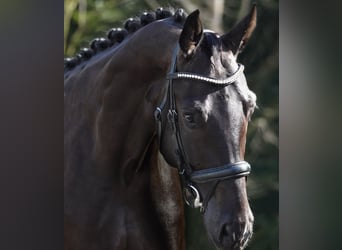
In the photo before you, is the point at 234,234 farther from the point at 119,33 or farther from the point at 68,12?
the point at 68,12

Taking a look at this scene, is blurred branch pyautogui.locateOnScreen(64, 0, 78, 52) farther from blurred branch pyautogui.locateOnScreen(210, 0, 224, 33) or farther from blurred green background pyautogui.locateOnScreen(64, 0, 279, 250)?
blurred branch pyautogui.locateOnScreen(210, 0, 224, 33)

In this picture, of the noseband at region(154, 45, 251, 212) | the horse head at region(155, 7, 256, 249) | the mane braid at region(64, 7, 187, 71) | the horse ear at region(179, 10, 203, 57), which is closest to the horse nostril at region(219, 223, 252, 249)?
the horse head at region(155, 7, 256, 249)

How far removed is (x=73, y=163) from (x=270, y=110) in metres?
1.01

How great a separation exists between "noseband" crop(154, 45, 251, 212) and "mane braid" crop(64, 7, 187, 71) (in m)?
0.28

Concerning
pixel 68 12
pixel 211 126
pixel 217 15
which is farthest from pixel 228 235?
pixel 68 12

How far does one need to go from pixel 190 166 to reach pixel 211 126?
7.2 inches

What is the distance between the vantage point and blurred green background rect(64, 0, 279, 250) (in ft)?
9.87

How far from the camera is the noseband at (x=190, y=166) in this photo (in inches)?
94.7

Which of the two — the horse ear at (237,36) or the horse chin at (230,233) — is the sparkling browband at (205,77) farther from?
the horse chin at (230,233)

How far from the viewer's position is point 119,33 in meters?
2.85

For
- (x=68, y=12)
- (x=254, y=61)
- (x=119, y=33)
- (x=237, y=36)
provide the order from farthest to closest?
(x=254, y=61) < (x=68, y=12) < (x=119, y=33) < (x=237, y=36)
